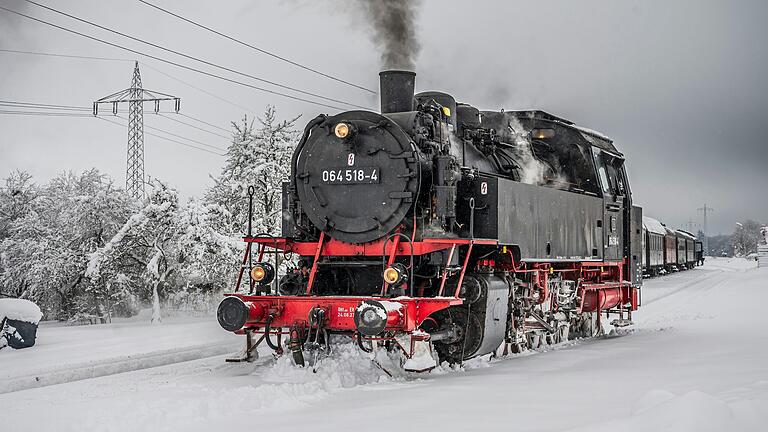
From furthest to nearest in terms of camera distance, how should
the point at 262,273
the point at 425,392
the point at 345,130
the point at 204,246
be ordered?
the point at 204,246
the point at 262,273
the point at 345,130
the point at 425,392

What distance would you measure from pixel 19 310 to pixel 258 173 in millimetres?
9779

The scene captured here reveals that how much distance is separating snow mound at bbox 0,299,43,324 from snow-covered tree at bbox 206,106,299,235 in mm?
7741

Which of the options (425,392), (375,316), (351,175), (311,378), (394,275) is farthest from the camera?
(351,175)

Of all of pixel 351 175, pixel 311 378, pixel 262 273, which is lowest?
pixel 311 378

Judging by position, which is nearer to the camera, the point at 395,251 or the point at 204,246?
the point at 395,251

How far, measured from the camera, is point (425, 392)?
7.71 meters

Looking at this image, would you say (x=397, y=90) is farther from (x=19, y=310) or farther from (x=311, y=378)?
(x=19, y=310)

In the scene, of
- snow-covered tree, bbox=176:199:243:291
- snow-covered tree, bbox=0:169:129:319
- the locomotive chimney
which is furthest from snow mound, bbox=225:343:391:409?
snow-covered tree, bbox=0:169:129:319

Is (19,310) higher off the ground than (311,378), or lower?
higher

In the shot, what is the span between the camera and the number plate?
947 cm

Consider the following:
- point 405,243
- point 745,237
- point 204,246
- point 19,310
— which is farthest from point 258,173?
point 745,237

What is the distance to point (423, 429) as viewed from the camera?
6.02m

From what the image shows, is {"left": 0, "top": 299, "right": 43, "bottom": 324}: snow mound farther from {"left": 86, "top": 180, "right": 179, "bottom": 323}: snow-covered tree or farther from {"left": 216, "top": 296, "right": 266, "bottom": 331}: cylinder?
{"left": 216, "top": 296, "right": 266, "bottom": 331}: cylinder

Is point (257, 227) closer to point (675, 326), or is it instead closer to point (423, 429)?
point (675, 326)
